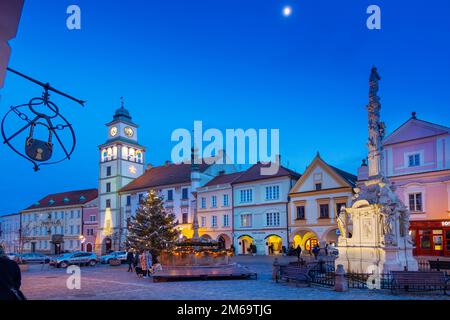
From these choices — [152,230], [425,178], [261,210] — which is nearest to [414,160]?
[425,178]

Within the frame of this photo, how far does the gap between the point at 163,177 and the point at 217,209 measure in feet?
44.9

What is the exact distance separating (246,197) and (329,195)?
11015mm

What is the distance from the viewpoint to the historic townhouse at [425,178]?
32.2 meters

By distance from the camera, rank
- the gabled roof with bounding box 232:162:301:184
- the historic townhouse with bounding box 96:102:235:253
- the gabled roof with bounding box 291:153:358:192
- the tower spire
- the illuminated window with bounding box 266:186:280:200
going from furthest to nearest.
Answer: the historic townhouse with bounding box 96:102:235:253, the illuminated window with bounding box 266:186:280:200, the gabled roof with bounding box 232:162:301:184, the gabled roof with bounding box 291:153:358:192, the tower spire

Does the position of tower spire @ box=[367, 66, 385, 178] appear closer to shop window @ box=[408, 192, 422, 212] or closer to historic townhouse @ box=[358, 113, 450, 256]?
historic townhouse @ box=[358, 113, 450, 256]

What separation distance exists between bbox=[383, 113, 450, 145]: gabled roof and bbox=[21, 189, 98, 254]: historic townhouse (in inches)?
2000

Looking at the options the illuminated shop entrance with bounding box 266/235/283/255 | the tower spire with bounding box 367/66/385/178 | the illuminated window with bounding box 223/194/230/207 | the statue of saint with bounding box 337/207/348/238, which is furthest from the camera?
the illuminated window with bounding box 223/194/230/207

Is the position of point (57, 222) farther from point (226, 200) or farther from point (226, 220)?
point (226, 200)

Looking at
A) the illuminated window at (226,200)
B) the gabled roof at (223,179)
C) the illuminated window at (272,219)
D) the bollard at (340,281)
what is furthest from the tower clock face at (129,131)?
the bollard at (340,281)

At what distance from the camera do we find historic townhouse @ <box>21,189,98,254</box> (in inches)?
2729

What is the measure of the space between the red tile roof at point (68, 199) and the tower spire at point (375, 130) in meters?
60.3

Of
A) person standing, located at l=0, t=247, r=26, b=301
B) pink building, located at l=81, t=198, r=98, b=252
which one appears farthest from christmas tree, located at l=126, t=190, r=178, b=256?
pink building, located at l=81, t=198, r=98, b=252
